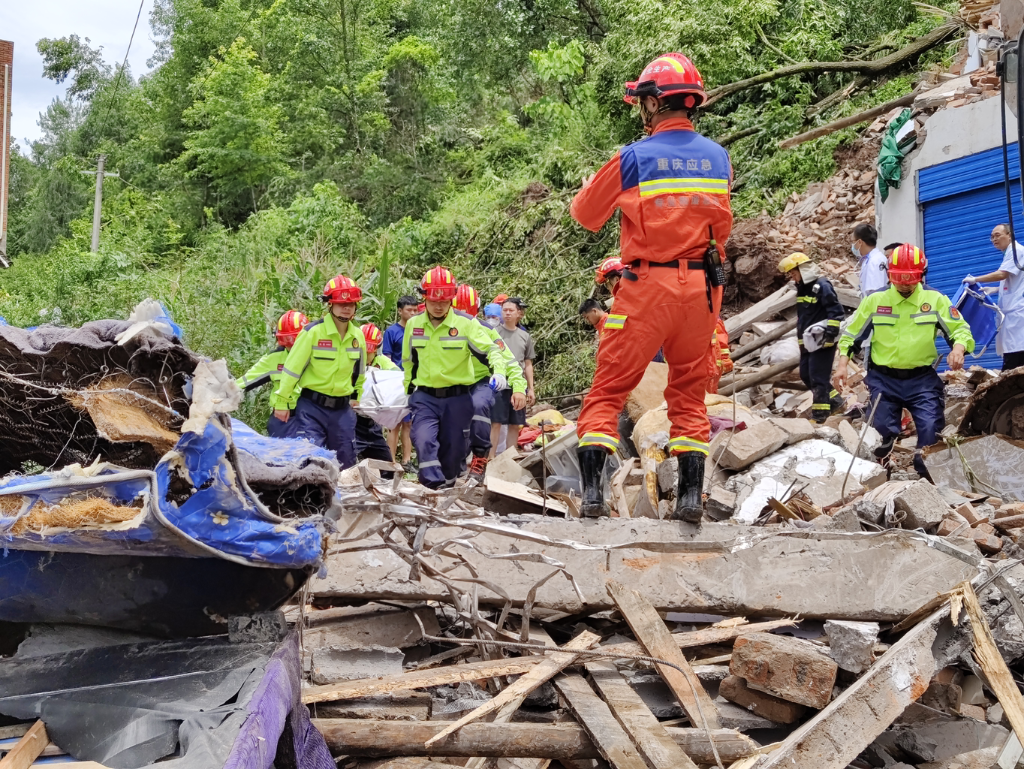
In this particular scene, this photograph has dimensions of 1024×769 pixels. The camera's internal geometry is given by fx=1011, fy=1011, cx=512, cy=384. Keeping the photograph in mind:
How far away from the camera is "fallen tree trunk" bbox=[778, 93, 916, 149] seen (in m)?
15.3

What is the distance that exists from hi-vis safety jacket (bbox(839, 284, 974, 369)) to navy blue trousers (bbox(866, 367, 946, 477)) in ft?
0.44

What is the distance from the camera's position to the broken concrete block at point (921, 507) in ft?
18.4

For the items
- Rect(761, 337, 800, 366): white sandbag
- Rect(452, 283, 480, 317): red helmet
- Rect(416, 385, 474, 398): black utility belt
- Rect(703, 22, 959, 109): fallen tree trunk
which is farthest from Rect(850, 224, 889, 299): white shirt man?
Rect(703, 22, 959, 109): fallen tree trunk

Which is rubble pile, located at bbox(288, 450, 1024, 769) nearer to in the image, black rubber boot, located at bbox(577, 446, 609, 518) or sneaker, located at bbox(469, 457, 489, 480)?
black rubber boot, located at bbox(577, 446, 609, 518)

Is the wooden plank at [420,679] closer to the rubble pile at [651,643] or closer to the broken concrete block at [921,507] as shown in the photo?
the rubble pile at [651,643]

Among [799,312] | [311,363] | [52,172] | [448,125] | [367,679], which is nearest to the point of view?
[367,679]

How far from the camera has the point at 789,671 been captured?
3939 millimetres

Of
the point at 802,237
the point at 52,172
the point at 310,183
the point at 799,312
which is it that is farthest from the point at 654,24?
the point at 52,172

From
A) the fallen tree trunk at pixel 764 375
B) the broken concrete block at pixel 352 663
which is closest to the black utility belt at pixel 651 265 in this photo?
the broken concrete block at pixel 352 663

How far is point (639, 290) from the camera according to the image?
4938 millimetres

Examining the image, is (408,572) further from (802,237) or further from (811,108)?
(811,108)

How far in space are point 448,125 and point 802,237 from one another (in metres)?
16.4

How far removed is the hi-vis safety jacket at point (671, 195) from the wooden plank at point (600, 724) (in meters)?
2.10

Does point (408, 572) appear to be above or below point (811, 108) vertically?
below
